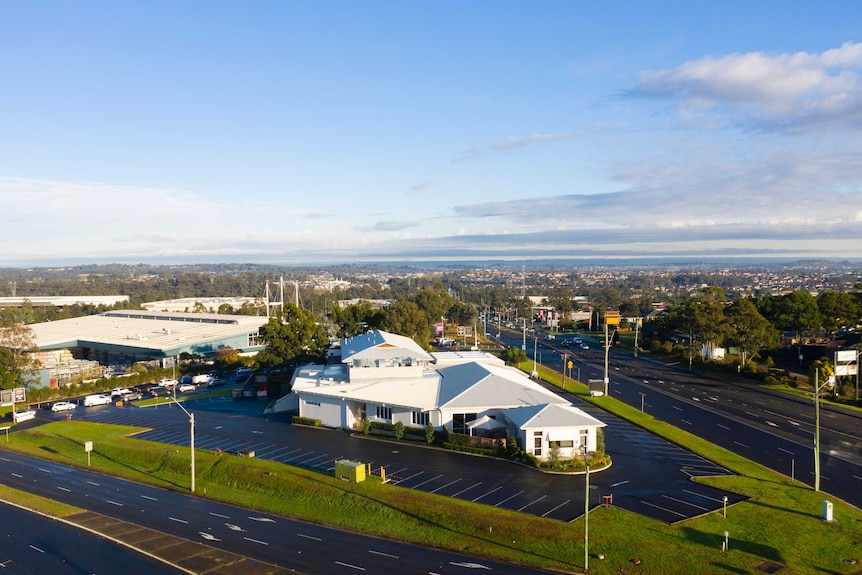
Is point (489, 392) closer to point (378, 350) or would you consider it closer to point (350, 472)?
point (378, 350)

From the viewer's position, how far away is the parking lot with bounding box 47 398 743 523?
Answer: 102 ft

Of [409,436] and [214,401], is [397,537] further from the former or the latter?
[214,401]

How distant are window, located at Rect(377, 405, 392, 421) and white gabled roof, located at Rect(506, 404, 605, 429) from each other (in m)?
10.6

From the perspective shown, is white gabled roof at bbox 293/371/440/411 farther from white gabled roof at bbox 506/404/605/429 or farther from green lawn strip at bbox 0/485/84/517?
green lawn strip at bbox 0/485/84/517

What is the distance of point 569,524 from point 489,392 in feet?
58.3

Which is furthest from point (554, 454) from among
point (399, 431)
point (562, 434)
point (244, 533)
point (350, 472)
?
point (244, 533)

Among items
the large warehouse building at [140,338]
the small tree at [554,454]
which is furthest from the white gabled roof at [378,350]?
the large warehouse building at [140,338]

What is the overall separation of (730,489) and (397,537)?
18532 millimetres

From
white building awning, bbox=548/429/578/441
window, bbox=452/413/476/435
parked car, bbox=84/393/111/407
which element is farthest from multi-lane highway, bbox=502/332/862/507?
parked car, bbox=84/393/111/407

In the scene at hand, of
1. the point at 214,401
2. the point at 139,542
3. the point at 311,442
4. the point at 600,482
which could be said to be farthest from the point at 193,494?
the point at 214,401

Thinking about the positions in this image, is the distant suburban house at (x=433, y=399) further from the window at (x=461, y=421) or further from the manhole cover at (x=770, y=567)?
the manhole cover at (x=770, y=567)

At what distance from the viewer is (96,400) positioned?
61.8 metres

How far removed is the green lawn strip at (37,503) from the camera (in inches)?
1251

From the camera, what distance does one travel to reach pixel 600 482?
34.3 meters
